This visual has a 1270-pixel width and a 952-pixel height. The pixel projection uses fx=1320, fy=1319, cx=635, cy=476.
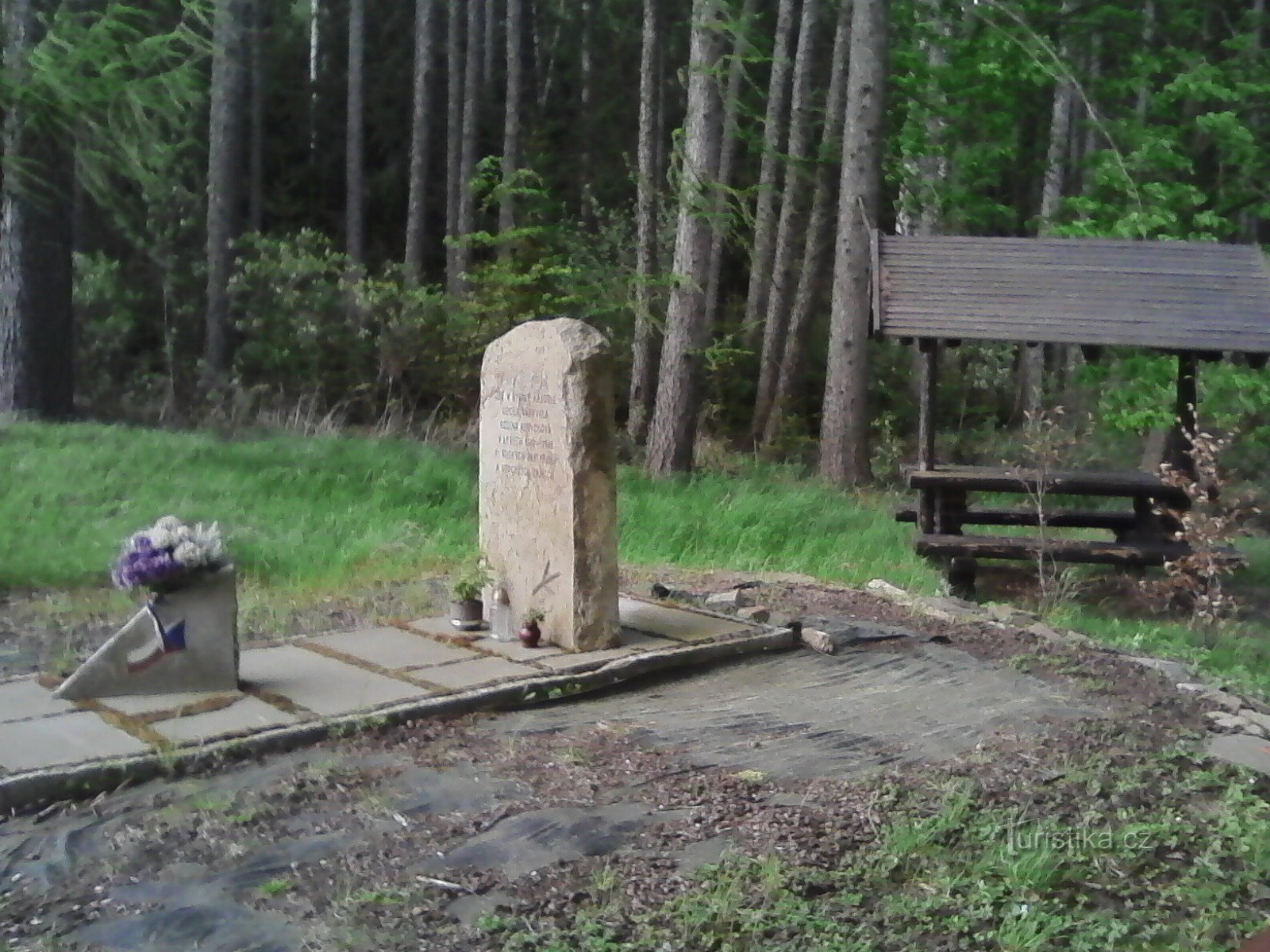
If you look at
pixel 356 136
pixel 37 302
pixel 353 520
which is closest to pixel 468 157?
pixel 356 136

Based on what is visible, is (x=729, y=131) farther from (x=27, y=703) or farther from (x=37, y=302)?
(x=27, y=703)

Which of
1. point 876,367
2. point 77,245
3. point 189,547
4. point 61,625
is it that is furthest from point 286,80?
point 189,547

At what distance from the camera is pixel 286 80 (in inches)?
1054

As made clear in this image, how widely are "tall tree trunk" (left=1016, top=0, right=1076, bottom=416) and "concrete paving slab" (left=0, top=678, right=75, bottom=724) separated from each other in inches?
573

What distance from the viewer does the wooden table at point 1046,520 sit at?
9172mm

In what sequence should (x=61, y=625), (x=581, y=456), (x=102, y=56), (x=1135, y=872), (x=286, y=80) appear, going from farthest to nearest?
1. (x=286, y=80)
2. (x=102, y=56)
3. (x=61, y=625)
4. (x=581, y=456)
5. (x=1135, y=872)

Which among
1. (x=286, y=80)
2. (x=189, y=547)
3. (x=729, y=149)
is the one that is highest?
(x=286, y=80)

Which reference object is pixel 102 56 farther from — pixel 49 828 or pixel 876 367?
pixel 876 367

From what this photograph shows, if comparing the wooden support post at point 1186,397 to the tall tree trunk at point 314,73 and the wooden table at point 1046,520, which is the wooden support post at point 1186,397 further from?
the tall tree trunk at point 314,73

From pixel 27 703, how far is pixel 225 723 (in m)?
0.91

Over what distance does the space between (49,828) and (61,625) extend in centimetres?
345

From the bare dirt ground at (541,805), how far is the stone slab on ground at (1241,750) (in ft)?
0.40

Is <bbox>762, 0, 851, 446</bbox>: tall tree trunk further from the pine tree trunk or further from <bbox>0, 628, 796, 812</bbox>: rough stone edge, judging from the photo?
<bbox>0, 628, 796, 812</bbox>: rough stone edge

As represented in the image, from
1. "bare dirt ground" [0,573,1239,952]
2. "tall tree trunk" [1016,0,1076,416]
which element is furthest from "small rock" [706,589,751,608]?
"tall tree trunk" [1016,0,1076,416]
